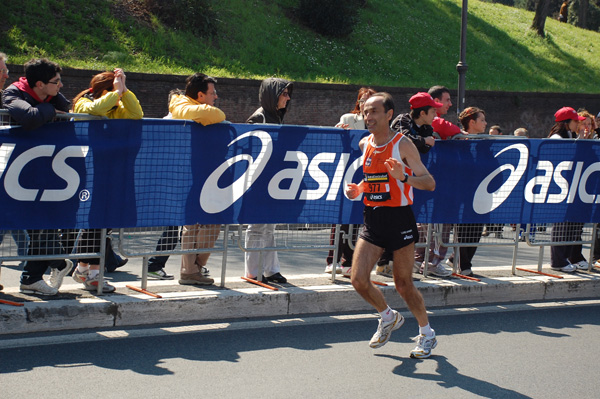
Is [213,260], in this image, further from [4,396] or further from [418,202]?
[4,396]

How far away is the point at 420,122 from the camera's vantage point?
7887 mm

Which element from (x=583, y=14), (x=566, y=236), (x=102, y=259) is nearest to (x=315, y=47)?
(x=566, y=236)

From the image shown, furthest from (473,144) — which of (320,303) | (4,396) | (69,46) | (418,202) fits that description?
(69,46)

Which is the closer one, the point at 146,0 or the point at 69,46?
the point at 69,46

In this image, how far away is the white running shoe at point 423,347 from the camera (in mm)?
5883

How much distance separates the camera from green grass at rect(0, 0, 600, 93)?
69.9 ft

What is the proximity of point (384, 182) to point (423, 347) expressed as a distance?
4.49 ft

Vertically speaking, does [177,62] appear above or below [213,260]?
above

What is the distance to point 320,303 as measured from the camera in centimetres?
736

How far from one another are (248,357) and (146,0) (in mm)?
20573

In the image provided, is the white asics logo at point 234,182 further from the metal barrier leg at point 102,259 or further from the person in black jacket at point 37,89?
the person in black jacket at point 37,89

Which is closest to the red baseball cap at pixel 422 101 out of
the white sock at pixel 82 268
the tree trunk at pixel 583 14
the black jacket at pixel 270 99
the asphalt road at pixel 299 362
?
the black jacket at pixel 270 99

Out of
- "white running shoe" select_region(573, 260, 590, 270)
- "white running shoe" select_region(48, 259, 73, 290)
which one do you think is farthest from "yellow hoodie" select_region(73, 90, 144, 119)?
"white running shoe" select_region(573, 260, 590, 270)

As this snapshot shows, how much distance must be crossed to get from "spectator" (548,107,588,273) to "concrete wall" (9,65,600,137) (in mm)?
12516
